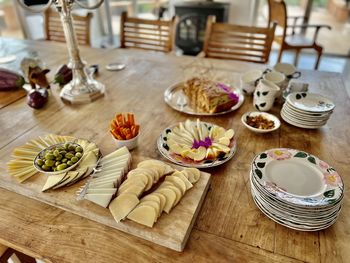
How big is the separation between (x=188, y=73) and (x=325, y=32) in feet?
12.0

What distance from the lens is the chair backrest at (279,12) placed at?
2.40 metres

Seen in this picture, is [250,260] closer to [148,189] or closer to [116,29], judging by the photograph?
[148,189]

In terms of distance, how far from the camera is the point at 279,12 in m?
2.52

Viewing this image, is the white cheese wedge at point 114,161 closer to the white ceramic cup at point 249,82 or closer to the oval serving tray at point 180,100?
the oval serving tray at point 180,100

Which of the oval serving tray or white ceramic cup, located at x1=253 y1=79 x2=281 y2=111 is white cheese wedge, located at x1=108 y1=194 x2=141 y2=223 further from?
white ceramic cup, located at x1=253 y1=79 x2=281 y2=111

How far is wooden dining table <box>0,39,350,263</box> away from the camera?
Answer: 1.88 feet

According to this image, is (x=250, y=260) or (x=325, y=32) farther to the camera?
(x=325, y=32)

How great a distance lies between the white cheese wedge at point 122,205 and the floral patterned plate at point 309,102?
69 centimetres

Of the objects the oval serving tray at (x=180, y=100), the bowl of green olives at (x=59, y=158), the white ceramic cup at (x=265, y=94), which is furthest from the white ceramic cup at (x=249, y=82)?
the bowl of green olives at (x=59, y=158)

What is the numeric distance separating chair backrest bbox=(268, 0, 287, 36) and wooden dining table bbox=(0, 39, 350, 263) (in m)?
1.23

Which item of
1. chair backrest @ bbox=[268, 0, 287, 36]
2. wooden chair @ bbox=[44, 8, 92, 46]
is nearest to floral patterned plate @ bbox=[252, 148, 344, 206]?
wooden chair @ bbox=[44, 8, 92, 46]

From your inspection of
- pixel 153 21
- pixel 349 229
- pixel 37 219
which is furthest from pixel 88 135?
pixel 153 21

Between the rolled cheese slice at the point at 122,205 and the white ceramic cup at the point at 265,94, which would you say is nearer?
the rolled cheese slice at the point at 122,205

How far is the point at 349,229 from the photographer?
609mm
